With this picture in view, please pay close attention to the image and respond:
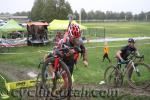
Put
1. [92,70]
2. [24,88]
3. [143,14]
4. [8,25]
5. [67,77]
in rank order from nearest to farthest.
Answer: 1. [67,77]
2. [24,88]
3. [92,70]
4. [8,25]
5. [143,14]

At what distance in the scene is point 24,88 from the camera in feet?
36.7

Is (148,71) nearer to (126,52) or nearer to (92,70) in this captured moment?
(126,52)

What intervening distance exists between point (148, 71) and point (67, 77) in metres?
3.88

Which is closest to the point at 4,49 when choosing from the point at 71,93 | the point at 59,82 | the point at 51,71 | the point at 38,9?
the point at 71,93

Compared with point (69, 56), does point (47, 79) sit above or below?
below

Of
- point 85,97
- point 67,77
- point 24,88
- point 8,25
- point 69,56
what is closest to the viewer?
point 67,77

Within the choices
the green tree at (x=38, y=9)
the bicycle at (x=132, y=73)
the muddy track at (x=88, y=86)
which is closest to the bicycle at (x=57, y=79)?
the muddy track at (x=88, y=86)

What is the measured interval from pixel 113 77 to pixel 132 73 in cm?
99

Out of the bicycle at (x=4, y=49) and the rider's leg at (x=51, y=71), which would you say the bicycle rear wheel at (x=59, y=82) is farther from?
the bicycle at (x=4, y=49)

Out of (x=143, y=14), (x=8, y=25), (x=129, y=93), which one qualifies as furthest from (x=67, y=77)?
(x=143, y=14)

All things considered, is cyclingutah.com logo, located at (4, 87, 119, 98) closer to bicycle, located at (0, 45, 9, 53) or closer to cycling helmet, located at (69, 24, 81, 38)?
cycling helmet, located at (69, 24, 81, 38)

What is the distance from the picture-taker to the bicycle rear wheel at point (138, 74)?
1124 centimetres

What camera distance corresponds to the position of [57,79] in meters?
8.88

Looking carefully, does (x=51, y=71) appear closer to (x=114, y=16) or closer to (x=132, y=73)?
(x=132, y=73)
